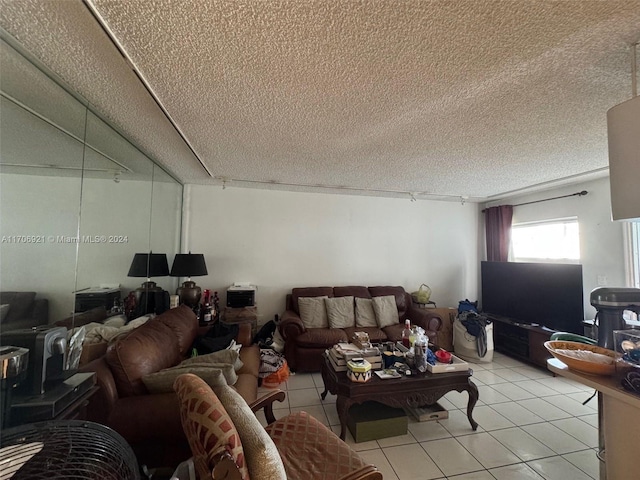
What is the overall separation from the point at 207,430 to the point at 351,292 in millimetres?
3096

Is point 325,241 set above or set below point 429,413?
above

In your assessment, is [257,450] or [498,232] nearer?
[257,450]

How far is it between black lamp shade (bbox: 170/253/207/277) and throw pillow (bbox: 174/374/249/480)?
2266 millimetres

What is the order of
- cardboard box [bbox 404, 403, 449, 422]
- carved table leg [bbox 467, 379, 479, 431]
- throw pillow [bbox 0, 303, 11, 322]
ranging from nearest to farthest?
1. throw pillow [bbox 0, 303, 11, 322]
2. carved table leg [bbox 467, 379, 479, 431]
3. cardboard box [bbox 404, 403, 449, 422]

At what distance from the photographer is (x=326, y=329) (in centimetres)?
341

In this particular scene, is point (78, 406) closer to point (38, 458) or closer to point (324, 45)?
point (38, 458)

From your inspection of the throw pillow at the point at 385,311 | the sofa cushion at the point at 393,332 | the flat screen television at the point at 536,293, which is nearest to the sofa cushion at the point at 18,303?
the sofa cushion at the point at 393,332

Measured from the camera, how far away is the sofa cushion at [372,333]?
3.25 meters

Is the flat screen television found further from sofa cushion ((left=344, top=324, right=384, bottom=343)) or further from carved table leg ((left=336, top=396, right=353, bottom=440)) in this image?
carved table leg ((left=336, top=396, right=353, bottom=440))

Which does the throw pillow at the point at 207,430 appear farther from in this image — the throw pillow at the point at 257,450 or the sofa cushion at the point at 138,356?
the sofa cushion at the point at 138,356

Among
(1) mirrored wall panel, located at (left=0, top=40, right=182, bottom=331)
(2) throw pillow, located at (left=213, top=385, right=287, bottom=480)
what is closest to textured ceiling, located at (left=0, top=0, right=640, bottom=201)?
(1) mirrored wall panel, located at (left=0, top=40, right=182, bottom=331)

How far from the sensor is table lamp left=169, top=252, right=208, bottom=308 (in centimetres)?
304

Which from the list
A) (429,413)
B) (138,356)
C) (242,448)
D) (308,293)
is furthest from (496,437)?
(138,356)

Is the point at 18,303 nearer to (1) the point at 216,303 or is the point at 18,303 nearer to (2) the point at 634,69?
(1) the point at 216,303
